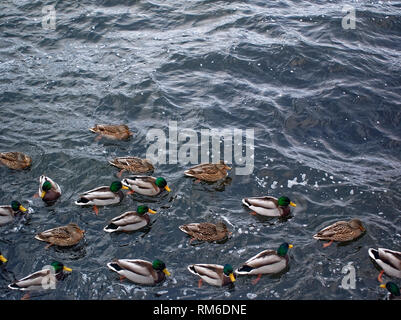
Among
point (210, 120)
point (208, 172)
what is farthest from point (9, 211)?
point (210, 120)

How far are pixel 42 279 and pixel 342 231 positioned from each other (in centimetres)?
607

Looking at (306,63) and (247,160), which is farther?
(306,63)

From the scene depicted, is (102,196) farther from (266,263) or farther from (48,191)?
(266,263)

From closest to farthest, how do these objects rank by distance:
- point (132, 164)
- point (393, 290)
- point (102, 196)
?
point (393, 290)
point (102, 196)
point (132, 164)

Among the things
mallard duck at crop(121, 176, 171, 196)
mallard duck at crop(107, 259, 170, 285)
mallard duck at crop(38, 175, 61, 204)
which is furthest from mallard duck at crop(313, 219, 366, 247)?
mallard duck at crop(38, 175, 61, 204)

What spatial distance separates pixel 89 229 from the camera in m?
10.3

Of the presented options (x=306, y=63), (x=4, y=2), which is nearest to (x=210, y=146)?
(x=306, y=63)

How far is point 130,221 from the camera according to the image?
10.3m

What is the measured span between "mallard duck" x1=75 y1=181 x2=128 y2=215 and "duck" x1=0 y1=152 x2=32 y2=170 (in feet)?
6.18

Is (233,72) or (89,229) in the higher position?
(233,72)

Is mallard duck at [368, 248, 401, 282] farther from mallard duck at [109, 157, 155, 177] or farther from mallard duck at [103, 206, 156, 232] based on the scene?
mallard duck at [109, 157, 155, 177]

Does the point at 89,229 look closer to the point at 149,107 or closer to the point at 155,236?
the point at 155,236

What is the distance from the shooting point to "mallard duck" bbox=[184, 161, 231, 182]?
11.6m
